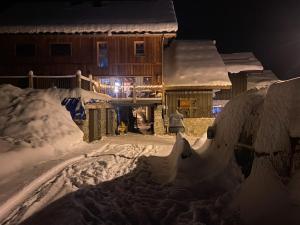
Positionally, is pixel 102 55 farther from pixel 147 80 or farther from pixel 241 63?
pixel 241 63

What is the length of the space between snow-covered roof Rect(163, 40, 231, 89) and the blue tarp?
946 cm

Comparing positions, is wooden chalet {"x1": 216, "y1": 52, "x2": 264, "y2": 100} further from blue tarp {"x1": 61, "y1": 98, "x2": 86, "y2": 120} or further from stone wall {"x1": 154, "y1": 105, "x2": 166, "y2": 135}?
blue tarp {"x1": 61, "y1": 98, "x2": 86, "y2": 120}

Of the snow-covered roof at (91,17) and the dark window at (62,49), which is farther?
the dark window at (62,49)

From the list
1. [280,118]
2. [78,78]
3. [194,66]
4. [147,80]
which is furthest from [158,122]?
[280,118]

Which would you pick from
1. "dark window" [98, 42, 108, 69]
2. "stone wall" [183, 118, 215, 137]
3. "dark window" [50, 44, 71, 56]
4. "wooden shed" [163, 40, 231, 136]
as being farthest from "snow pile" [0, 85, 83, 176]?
"stone wall" [183, 118, 215, 137]

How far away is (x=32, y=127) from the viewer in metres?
12.4

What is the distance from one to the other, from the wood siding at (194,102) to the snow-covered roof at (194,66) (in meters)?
1.21

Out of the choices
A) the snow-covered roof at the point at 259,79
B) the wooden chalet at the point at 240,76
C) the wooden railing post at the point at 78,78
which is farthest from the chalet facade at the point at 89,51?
the snow-covered roof at the point at 259,79

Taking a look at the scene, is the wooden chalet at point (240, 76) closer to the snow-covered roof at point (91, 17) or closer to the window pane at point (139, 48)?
the snow-covered roof at point (91, 17)

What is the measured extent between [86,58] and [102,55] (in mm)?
1252

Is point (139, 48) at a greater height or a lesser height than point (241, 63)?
greater

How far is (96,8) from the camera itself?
26.8 meters

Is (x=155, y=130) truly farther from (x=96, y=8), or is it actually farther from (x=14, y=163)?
(x=14, y=163)

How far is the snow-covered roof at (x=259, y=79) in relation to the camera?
1092 inches
